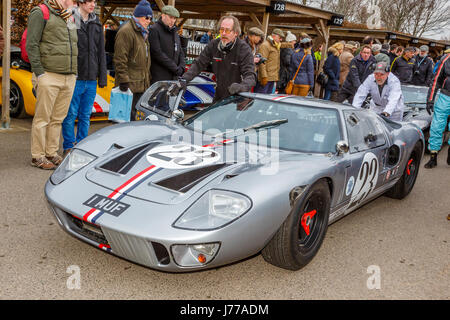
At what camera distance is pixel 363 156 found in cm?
331

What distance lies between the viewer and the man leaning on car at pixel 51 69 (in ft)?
13.4

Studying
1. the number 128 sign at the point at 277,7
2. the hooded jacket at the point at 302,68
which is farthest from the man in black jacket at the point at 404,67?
the number 128 sign at the point at 277,7

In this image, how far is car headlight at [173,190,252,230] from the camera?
218 centimetres

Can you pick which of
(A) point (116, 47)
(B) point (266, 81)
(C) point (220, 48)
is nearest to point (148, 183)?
(C) point (220, 48)

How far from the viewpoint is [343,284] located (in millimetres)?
2643

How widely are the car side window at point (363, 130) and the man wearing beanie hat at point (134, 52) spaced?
265 centimetres

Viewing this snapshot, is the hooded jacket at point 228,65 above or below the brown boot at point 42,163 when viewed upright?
above

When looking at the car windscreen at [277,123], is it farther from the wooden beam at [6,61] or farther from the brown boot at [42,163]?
the wooden beam at [6,61]

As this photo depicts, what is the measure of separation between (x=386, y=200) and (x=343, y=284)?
83.4 inches

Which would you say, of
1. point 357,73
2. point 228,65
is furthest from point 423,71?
point 228,65

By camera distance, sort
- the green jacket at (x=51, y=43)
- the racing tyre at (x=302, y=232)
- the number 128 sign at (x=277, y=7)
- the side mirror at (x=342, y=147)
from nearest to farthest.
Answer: the racing tyre at (x=302, y=232) → the side mirror at (x=342, y=147) → the green jacket at (x=51, y=43) → the number 128 sign at (x=277, y=7)

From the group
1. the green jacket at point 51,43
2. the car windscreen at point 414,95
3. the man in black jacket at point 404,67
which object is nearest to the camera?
the green jacket at point 51,43

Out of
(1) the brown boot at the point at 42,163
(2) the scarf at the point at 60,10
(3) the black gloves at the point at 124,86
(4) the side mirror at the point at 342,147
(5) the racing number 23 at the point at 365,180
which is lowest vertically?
(1) the brown boot at the point at 42,163
